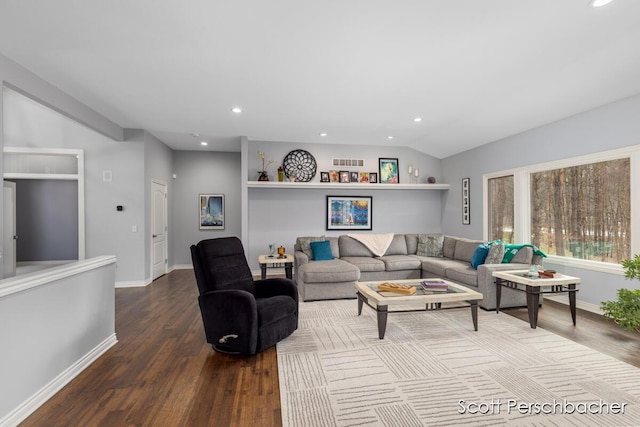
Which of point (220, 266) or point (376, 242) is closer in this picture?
point (220, 266)

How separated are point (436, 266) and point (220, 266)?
3.30m

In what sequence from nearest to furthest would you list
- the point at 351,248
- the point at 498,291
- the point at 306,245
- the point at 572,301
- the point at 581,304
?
1. the point at 572,301
2. the point at 498,291
3. the point at 581,304
4. the point at 306,245
5. the point at 351,248

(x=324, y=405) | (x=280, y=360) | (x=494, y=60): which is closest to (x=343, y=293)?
(x=280, y=360)

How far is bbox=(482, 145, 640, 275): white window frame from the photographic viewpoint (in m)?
3.46

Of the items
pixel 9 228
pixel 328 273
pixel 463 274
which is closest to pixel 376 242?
pixel 328 273

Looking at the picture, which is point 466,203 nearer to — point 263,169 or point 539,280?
point 539,280

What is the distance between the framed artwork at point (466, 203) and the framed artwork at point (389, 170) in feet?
4.28

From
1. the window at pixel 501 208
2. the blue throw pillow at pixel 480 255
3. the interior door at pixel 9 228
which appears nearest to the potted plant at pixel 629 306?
the blue throw pillow at pixel 480 255

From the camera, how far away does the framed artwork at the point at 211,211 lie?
288 inches

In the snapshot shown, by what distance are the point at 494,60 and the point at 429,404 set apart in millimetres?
3013

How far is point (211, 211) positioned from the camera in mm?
7332

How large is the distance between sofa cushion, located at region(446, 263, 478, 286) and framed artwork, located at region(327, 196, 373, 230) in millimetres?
2375

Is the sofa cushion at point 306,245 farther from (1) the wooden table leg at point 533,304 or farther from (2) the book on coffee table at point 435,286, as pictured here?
(1) the wooden table leg at point 533,304

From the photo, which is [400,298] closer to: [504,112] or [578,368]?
[578,368]
